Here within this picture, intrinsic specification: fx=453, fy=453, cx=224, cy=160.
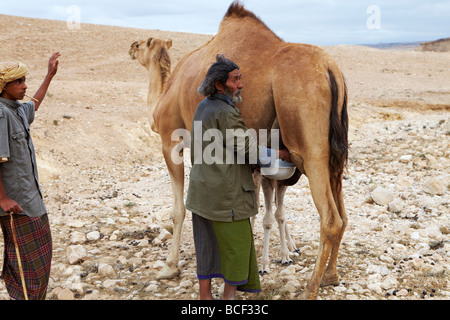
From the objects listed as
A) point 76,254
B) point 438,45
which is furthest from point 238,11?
point 438,45

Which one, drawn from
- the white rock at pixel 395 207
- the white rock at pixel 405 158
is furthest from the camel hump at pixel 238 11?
the white rock at pixel 405 158

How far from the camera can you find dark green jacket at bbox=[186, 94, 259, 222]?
3648 mm

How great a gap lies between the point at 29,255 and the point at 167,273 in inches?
66.7

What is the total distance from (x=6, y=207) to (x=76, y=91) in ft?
39.3

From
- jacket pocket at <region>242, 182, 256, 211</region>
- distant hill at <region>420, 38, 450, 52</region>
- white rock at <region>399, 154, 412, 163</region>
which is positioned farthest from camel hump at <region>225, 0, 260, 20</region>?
distant hill at <region>420, 38, 450, 52</region>

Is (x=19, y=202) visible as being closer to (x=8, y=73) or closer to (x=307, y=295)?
(x=8, y=73)

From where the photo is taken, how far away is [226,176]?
3.70 meters

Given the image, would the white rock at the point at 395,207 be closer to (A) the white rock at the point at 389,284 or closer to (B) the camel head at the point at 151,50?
(A) the white rock at the point at 389,284

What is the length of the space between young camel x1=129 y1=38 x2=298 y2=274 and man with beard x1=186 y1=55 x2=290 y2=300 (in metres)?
1.22

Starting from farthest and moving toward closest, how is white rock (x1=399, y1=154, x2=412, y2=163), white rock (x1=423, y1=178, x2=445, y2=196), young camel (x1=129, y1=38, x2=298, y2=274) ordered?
white rock (x1=399, y1=154, x2=412, y2=163)
white rock (x1=423, y1=178, x2=445, y2=196)
young camel (x1=129, y1=38, x2=298, y2=274)

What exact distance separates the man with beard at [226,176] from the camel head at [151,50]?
2832 mm

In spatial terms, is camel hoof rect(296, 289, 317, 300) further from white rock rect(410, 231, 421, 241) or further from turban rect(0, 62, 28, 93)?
turban rect(0, 62, 28, 93)

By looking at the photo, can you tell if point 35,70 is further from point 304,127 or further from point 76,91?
point 304,127

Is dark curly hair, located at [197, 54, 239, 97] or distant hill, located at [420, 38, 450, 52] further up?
distant hill, located at [420, 38, 450, 52]
